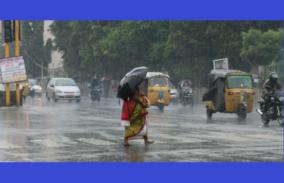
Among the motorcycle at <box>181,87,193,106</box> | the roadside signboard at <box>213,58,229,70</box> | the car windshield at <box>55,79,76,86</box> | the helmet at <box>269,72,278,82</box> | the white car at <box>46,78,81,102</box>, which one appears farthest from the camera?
the white car at <box>46,78,81,102</box>

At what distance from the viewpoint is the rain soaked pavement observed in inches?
454

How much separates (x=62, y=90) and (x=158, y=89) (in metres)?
7.95

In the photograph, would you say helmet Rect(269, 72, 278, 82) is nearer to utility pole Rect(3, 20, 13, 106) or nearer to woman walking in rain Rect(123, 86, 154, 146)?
woman walking in rain Rect(123, 86, 154, 146)

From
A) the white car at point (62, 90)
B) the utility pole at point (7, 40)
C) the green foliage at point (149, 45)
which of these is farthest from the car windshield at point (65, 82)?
the green foliage at point (149, 45)

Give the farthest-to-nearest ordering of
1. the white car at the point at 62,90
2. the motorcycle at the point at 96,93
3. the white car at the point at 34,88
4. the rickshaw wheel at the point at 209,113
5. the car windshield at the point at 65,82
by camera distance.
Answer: the white car at the point at 34,88 → the white car at the point at 62,90 → the car windshield at the point at 65,82 → the motorcycle at the point at 96,93 → the rickshaw wheel at the point at 209,113

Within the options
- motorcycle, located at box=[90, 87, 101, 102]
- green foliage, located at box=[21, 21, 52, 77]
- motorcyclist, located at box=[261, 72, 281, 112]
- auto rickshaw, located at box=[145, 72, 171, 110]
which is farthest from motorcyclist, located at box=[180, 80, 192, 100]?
green foliage, located at box=[21, 21, 52, 77]

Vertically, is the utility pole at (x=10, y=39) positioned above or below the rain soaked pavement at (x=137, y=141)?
above

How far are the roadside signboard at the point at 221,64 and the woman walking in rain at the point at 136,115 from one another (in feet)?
23.4

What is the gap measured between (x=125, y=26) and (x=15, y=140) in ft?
19.9

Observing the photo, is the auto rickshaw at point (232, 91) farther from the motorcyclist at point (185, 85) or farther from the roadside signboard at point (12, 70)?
the roadside signboard at point (12, 70)

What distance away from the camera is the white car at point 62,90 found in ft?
90.0

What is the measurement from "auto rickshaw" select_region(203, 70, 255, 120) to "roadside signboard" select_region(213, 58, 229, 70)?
62cm

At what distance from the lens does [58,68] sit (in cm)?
2406

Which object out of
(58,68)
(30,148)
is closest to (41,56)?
(58,68)
